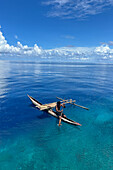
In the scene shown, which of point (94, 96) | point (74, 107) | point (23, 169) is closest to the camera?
point (23, 169)

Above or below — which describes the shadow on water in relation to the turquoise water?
above

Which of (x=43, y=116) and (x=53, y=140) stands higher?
(x=43, y=116)

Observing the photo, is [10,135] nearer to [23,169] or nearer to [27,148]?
[27,148]

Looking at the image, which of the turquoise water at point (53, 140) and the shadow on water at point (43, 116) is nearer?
the turquoise water at point (53, 140)

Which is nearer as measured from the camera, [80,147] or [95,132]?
[80,147]

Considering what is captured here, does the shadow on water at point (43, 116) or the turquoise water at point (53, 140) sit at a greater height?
the shadow on water at point (43, 116)

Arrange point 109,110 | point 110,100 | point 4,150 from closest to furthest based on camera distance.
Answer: point 4,150
point 109,110
point 110,100

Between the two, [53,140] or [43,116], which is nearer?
[53,140]

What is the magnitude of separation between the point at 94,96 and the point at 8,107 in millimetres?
38038

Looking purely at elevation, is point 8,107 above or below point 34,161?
above

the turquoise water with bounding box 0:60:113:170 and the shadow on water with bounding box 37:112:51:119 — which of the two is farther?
the shadow on water with bounding box 37:112:51:119

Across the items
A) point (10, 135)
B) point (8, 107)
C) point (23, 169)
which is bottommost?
point (23, 169)

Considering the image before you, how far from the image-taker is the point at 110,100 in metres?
45.0

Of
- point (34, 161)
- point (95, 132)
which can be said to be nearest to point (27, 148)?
point (34, 161)
